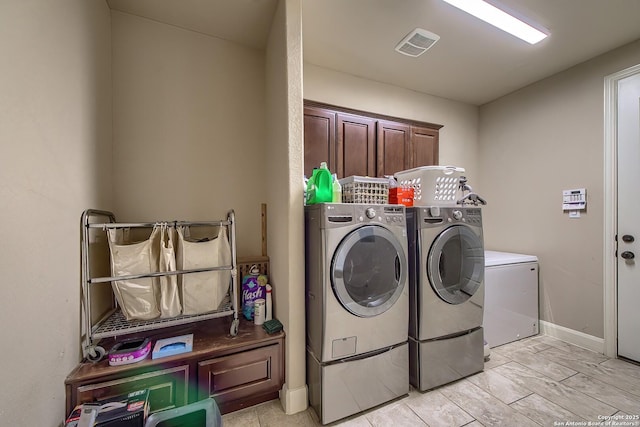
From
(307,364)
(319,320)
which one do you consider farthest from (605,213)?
(307,364)

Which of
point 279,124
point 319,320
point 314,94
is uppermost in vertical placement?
point 314,94

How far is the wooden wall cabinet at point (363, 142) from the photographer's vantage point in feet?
7.42

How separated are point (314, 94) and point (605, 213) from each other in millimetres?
2864

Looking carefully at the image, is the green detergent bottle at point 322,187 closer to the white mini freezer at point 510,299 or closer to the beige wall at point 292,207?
the beige wall at point 292,207

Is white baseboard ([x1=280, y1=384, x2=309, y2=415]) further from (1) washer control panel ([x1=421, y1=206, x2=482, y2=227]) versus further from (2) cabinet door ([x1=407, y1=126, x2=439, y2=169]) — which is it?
(2) cabinet door ([x1=407, y1=126, x2=439, y2=169])

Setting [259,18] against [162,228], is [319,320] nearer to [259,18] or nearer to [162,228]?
[162,228]

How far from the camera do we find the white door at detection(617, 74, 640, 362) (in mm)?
1976

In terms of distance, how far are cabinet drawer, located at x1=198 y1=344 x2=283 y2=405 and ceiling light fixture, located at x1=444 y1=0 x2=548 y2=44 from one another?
264 centimetres

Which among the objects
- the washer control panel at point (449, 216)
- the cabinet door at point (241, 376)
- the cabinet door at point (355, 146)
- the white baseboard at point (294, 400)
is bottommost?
the white baseboard at point (294, 400)

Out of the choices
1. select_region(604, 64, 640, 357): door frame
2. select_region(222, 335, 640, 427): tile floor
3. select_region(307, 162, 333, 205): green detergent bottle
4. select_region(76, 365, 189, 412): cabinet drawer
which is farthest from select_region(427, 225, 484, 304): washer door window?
select_region(76, 365, 189, 412): cabinet drawer

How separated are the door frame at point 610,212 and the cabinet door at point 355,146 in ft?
6.65

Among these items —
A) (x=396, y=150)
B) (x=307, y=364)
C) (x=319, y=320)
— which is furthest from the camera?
(x=396, y=150)

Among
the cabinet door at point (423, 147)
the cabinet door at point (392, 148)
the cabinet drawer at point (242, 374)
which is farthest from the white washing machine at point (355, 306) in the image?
the cabinet door at point (423, 147)

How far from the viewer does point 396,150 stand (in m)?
2.62
